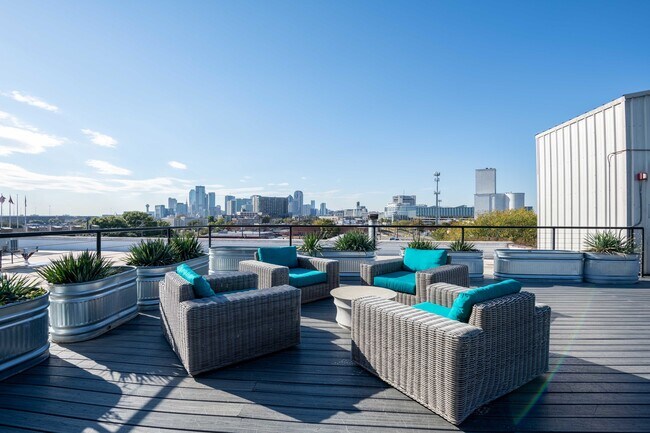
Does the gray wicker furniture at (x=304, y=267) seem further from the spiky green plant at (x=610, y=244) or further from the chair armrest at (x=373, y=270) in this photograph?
the spiky green plant at (x=610, y=244)

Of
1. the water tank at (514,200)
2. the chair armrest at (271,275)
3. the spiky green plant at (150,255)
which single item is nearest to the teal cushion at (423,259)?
the chair armrest at (271,275)

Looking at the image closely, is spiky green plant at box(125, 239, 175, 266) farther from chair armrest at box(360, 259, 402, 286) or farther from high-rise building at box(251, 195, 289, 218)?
high-rise building at box(251, 195, 289, 218)

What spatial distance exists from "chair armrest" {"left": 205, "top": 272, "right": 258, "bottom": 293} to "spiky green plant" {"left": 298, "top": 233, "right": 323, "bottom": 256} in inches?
88.7

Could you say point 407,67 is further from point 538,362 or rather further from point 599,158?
point 538,362

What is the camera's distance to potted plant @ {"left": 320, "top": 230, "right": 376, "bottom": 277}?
5.59 m

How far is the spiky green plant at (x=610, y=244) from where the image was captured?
220 inches

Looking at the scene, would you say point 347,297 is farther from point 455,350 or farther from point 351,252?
point 351,252

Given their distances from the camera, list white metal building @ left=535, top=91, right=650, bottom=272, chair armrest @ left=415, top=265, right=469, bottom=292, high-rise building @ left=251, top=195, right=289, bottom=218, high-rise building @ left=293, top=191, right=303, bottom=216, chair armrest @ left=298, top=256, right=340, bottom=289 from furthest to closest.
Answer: high-rise building @ left=293, top=191, right=303, bottom=216 < high-rise building @ left=251, top=195, right=289, bottom=218 < white metal building @ left=535, top=91, right=650, bottom=272 < chair armrest @ left=298, top=256, right=340, bottom=289 < chair armrest @ left=415, top=265, right=469, bottom=292

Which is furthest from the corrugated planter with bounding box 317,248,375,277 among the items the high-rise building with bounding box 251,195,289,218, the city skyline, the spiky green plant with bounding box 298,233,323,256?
the high-rise building with bounding box 251,195,289,218

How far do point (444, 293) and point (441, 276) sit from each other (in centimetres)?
91

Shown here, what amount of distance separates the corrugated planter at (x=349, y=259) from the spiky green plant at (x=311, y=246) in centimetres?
10

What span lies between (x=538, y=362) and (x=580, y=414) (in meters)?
0.38

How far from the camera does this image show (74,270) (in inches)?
119

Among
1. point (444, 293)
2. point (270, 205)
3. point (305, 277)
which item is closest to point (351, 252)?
point (305, 277)
